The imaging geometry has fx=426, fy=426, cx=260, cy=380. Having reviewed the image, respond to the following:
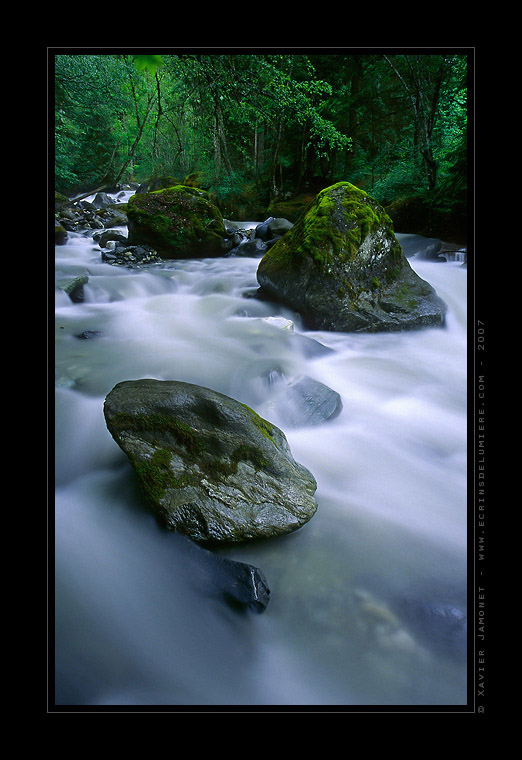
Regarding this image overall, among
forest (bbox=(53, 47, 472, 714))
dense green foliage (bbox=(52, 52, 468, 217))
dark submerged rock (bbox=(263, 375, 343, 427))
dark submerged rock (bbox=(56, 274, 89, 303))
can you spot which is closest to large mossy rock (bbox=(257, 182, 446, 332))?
forest (bbox=(53, 47, 472, 714))

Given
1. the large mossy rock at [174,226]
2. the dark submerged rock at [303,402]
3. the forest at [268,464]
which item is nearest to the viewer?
the forest at [268,464]

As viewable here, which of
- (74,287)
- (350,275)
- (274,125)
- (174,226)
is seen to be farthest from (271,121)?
(74,287)

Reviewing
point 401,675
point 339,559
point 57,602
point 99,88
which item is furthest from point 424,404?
point 99,88

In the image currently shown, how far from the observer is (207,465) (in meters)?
2.51

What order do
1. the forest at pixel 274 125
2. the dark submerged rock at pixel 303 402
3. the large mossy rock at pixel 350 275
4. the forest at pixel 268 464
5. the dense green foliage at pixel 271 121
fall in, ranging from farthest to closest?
the forest at pixel 274 125 → the dense green foliage at pixel 271 121 → the large mossy rock at pixel 350 275 → the dark submerged rock at pixel 303 402 → the forest at pixel 268 464

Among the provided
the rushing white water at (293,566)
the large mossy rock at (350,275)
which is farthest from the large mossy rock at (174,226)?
the rushing white water at (293,566)

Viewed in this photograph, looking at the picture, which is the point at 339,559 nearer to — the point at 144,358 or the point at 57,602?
the point at 57,602

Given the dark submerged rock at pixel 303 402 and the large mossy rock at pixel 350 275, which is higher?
the large mossy rock at pixel 350 275

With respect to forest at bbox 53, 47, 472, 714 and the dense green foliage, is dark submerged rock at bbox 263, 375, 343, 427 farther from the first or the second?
the dense green foliage

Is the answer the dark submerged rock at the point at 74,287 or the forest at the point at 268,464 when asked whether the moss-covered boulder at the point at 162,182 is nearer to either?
the forest at the point at 268,464

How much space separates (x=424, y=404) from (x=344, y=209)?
3.06 m

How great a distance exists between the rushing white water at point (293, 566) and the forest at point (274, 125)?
460cm

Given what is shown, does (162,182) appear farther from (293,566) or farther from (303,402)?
(293,566)

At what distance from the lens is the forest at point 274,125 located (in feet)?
23.6
